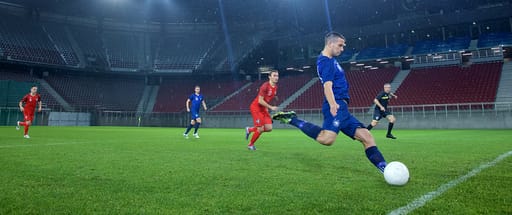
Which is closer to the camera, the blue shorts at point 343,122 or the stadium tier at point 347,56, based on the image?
the blue shorts at point 343,122

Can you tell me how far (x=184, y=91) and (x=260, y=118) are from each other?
3733cm

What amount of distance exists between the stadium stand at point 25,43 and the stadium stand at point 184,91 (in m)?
12.5

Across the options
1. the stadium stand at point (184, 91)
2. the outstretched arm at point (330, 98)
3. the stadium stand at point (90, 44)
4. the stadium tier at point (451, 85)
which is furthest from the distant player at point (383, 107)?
the stadium stand at point (90, 44)

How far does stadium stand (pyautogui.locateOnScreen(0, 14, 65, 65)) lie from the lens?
35.0 meters

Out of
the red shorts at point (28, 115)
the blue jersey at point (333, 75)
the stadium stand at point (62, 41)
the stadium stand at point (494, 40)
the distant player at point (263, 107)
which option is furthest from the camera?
the stadium stand at point (62, 41)

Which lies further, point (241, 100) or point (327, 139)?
point (241, 100)

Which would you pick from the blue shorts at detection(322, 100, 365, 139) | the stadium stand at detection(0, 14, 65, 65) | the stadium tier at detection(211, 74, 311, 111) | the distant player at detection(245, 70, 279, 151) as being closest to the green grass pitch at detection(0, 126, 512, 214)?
the blue shorts at detection(322, 100, 365, 139)

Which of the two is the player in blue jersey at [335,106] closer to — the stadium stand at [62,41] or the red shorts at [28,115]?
the red shorts at [28,115]

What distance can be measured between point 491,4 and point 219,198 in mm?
39857

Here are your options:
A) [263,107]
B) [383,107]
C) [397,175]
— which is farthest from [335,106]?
[383,107]

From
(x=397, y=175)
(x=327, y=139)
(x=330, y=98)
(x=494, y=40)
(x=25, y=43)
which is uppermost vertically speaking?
(x=25, y=43)

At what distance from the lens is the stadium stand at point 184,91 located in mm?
40875

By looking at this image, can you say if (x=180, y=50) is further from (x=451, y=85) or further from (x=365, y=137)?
(x=365, y=137)

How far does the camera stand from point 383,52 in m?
36.0
